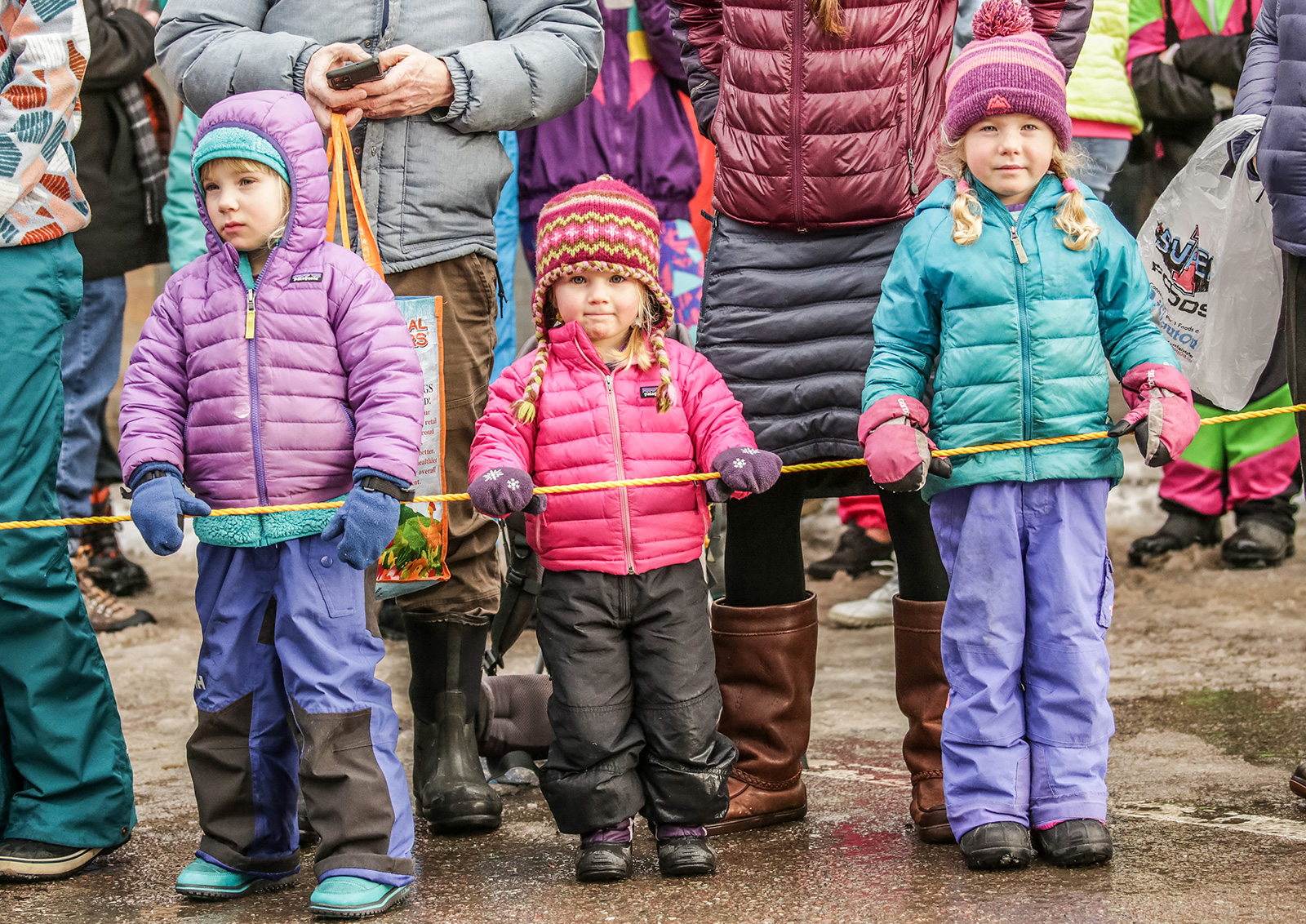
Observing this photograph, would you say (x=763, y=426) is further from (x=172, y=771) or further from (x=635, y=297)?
(x=172, y=771)

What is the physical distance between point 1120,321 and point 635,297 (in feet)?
3.34

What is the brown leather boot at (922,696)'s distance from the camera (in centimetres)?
334

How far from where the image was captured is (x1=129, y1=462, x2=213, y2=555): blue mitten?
9.64 ft

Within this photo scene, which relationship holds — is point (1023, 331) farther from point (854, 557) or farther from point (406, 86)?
point (854, 557)

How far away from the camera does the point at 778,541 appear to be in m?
3.54

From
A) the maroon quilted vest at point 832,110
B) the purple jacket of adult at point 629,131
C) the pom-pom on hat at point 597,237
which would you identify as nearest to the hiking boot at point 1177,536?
the purple jacket of adult at point 629,131

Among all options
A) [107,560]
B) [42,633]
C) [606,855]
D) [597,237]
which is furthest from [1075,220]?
[107,560]

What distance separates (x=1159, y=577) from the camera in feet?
19.3

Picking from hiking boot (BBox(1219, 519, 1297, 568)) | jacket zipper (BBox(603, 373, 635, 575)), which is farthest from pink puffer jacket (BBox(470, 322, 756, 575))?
hiking boot (BBox(1219, 519, 1297, 568))

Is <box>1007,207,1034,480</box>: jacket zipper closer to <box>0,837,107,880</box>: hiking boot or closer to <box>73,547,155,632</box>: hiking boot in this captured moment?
<box>0,837,107,880</box>: hiking boot

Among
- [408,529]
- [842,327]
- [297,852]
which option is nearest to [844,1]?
[842,327]

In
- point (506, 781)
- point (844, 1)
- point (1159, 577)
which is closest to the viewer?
point (844, 1)

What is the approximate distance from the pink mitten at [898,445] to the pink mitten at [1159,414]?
374 mm

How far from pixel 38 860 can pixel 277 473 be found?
102cm
